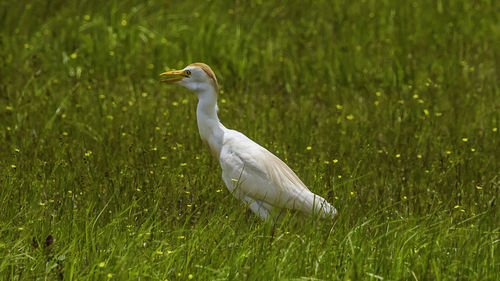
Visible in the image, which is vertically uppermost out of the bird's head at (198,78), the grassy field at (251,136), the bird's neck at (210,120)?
the bird's head at (198,78)

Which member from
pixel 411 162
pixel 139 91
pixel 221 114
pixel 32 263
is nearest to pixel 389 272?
pixel 32 263

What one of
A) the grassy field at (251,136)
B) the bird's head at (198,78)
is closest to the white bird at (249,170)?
the bird's head at (198,78)

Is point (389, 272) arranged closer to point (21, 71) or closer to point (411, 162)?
point (411, 162)

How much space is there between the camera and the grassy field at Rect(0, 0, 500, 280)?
401 centimetres

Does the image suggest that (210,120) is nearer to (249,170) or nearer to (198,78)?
(198,78)

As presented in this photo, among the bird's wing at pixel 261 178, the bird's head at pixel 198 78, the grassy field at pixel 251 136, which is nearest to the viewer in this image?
the grassy field at pixel 251 136

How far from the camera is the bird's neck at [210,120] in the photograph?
5.14 metres

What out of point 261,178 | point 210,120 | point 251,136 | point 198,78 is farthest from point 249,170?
point 251,136

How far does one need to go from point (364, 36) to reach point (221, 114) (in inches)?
100

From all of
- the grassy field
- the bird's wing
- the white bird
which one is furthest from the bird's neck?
the grassy field

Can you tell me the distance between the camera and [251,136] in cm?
620

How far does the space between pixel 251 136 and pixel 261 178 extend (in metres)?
1.33

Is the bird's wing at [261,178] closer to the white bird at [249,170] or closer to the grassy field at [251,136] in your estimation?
the white bird at [249,170]

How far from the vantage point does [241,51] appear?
8.35 m
